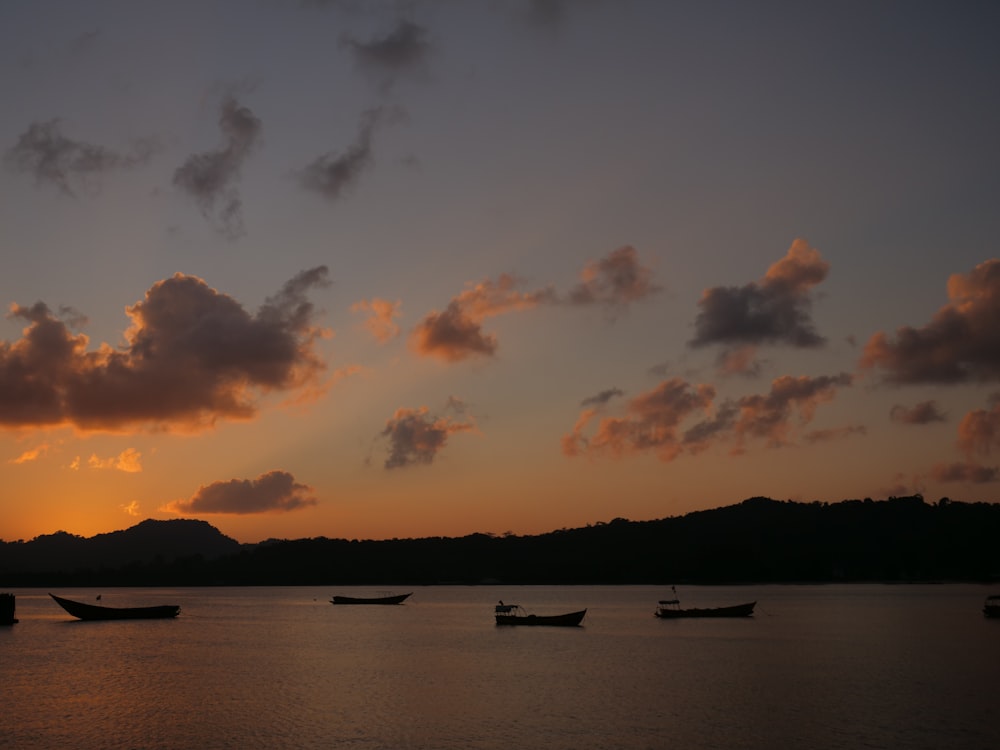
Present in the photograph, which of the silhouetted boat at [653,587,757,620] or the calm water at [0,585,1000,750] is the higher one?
the calm water at [0,585,1000,750]

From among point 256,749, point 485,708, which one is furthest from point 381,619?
point 256,749

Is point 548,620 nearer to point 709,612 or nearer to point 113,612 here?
point 709,612

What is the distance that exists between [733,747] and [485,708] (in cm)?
1521

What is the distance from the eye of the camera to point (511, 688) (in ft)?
189

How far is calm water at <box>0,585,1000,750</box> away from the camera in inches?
1654

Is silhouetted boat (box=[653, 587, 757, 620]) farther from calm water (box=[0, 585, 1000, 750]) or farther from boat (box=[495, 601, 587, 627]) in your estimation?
boat (box=[495, 601, 587, 627])

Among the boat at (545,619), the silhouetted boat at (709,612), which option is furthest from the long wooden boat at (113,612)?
the silhouetted boat at (709,612)

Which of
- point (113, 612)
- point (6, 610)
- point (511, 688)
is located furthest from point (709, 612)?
point (6, 610)

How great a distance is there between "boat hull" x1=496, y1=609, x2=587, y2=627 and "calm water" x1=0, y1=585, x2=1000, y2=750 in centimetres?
460

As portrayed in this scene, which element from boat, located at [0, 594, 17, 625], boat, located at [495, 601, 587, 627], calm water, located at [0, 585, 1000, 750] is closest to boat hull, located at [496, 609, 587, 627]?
boat, located at [495, 601, 587, 627]

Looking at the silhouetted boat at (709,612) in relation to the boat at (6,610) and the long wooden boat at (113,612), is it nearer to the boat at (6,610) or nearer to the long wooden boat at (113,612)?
the long wooden boat at (113,612)

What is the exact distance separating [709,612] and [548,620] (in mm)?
26729

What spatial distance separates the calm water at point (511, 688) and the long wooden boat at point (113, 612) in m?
26.2

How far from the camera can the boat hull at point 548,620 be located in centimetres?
11433
